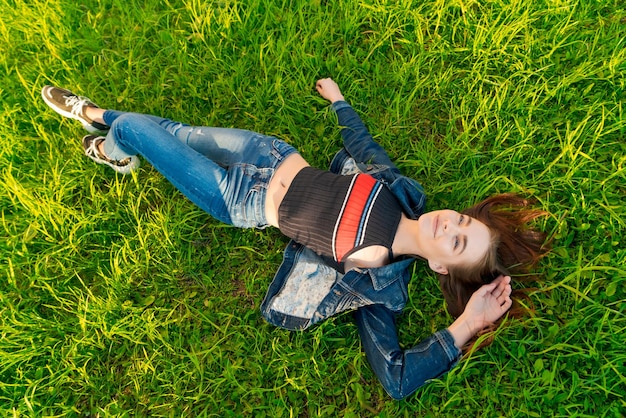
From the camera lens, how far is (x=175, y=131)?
110 inches

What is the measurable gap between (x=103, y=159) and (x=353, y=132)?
179cm

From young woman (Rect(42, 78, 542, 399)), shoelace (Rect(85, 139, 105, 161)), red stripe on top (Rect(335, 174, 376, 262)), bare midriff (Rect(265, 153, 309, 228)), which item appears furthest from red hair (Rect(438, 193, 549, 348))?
shoelace (Rect(85, 139, 105, 161))

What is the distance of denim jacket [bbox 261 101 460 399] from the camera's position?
93.0 inches

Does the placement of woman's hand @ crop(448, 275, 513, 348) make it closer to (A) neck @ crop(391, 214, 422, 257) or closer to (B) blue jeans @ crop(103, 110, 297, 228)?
(A) neck @ crop(391, 214, 422, 257)

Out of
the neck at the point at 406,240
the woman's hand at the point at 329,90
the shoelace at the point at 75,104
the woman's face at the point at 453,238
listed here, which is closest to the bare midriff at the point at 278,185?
the woman's hand at the point at 329,90

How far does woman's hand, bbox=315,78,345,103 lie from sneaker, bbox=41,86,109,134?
160cm

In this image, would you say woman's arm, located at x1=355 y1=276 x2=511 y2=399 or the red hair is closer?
woman's arm, located at x1=355 y1=276 x2=511 y2=399

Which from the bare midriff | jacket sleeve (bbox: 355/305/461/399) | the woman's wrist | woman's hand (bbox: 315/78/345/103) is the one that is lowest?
jacket sleeve (bbox: 355/305/461/399)

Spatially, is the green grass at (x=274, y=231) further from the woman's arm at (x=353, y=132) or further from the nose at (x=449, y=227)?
the nose at (x=449, y=227)

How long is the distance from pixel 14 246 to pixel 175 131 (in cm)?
134

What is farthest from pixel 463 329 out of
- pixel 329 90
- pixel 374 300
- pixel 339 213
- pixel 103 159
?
pixel 103 159

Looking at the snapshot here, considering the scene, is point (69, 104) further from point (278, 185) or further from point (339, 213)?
point (339, 213)

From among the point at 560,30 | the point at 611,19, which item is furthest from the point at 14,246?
the point at 611,19

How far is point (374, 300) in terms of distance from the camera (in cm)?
253
